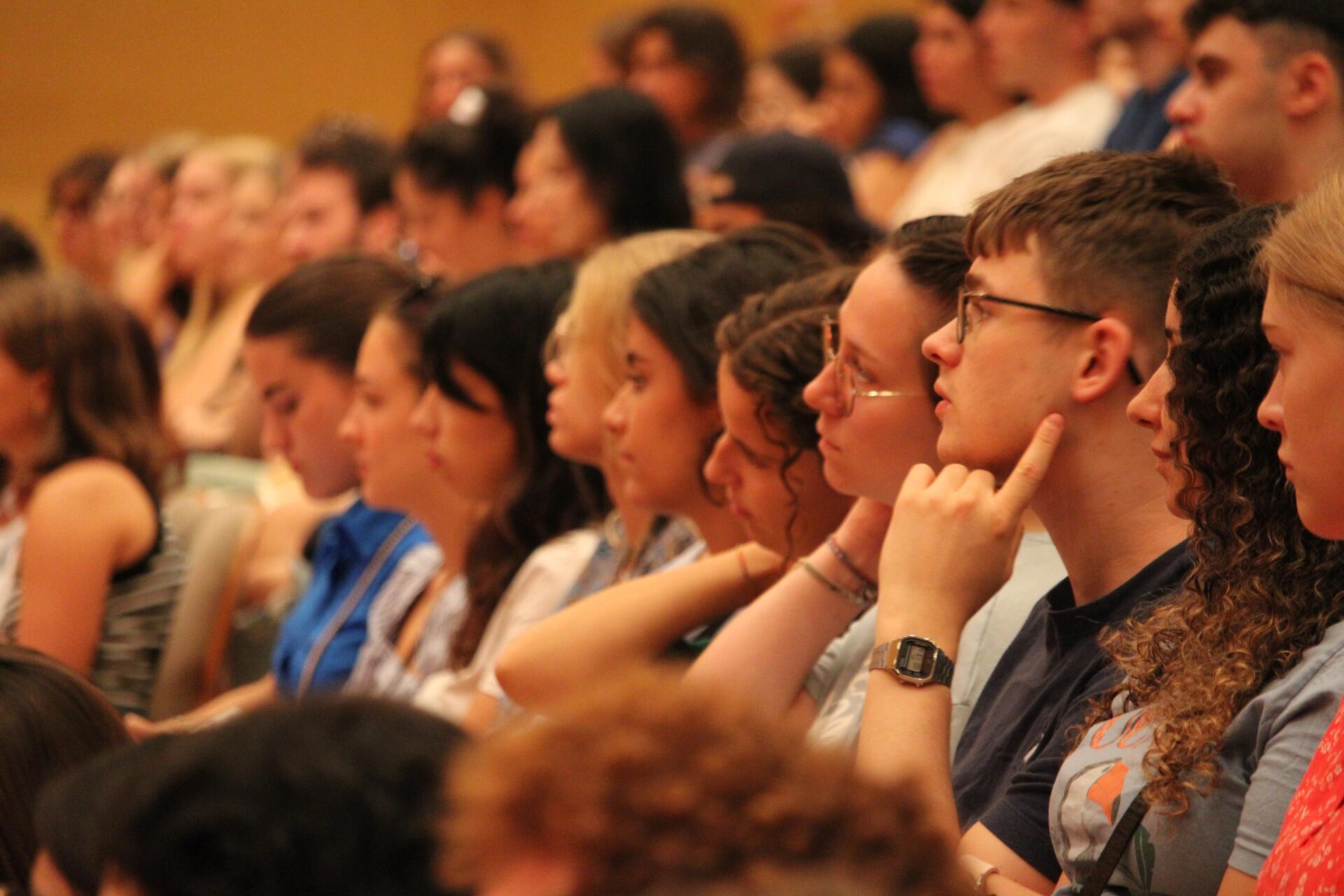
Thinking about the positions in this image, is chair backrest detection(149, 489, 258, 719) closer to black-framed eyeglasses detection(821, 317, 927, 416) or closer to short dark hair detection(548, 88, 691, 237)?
short dark hair detection(548, 88, 691, 237)

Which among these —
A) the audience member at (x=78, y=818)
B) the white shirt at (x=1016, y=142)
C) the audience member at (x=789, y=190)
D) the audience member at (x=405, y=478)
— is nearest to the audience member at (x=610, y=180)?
the audience member at (x=789, y=190)

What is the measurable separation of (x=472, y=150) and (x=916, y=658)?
3635 millimetres

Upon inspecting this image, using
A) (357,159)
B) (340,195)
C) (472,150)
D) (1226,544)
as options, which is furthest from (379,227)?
(1226,544)

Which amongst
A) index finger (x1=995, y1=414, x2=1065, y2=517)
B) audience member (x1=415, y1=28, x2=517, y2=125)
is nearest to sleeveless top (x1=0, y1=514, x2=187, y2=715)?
index finger (x1=995, y1=414, x2=1065, y2=517)

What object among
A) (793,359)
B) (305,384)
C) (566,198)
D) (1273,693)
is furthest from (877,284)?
(566,198)

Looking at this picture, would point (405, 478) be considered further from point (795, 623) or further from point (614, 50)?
point (614, 50)

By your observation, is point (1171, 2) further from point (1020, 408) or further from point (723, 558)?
point (1020, 408)

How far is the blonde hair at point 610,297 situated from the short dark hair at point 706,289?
3.6 inches

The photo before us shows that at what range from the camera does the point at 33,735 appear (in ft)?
5.71

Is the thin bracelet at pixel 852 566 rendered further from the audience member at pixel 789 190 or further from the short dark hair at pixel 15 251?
the short dark hair at pixel 15 251

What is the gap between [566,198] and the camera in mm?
4445

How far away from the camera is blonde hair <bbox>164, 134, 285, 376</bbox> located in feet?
20.0

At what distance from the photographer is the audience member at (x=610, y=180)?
441 cm

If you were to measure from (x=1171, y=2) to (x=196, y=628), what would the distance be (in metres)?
2.90
